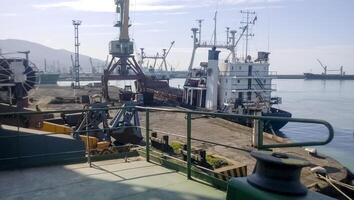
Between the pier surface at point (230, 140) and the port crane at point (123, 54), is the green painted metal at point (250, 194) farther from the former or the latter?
the port crane at point (123, 54)

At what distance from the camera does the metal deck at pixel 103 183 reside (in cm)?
470

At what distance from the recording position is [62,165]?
6.27m

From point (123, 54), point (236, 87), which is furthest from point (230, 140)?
point (123, 54)

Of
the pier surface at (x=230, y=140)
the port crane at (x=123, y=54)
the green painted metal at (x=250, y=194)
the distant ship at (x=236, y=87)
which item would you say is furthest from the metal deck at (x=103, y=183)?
the port crane at (x=123, y=54)

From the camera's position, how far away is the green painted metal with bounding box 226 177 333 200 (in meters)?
2.15

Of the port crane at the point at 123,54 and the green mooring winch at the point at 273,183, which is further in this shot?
the port crane at the point at 123,54

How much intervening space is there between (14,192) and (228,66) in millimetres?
29919

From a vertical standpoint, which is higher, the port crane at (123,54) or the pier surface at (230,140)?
the port crane at (123,54)

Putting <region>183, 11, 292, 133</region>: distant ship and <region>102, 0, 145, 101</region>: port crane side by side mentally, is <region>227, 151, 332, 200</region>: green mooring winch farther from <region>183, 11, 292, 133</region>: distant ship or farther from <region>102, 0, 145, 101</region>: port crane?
<region>102, 0, 145, 101</region>: port crane

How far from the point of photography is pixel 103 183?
17.1 feet

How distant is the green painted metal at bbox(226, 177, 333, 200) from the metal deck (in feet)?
7.51

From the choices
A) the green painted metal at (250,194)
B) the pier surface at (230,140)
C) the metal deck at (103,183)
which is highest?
the green painted metal at (250,194)

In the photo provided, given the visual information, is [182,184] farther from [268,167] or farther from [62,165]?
[268,167]

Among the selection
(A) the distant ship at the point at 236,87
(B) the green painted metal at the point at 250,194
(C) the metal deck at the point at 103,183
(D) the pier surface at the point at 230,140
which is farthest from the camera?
(A) the distant ship at the point at 236,87
